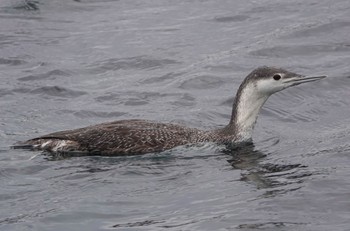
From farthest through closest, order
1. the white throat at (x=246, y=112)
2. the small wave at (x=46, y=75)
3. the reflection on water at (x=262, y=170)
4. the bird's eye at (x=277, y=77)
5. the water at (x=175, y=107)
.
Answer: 1. the small wave at (x=46, y=75)
2. the white throat at (x=246, y=112)
3. the bird's eye at (x=277, y=77)
4. the reflection on water at (x=262, y=170)
5. the water at (x=175, y=107)

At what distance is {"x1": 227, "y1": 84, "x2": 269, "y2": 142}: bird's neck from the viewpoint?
15.1 m

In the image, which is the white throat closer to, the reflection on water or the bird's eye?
the reflection on water

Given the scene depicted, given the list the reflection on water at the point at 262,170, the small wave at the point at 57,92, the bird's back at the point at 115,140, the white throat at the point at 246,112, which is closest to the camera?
the reflection on water at the point at 262,170

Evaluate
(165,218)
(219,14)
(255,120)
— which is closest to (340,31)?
(219,14)

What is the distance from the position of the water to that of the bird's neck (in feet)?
1.06

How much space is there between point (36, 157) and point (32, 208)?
206 cm

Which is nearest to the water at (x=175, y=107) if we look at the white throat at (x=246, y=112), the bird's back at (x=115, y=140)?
the bird's back at (x=115, y=140)

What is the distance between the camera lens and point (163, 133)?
14.7 meters

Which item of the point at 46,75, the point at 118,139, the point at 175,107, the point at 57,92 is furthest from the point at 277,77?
the point at 46,75

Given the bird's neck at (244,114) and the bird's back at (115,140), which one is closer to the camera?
the bird's back at (115,140)

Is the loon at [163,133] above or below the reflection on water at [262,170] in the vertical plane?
above

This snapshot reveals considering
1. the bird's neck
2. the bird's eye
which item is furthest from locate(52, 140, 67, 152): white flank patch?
the bird's eye

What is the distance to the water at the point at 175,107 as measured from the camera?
1224 cm

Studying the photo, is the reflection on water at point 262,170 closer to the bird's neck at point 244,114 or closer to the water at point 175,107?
the water at point 175,107
